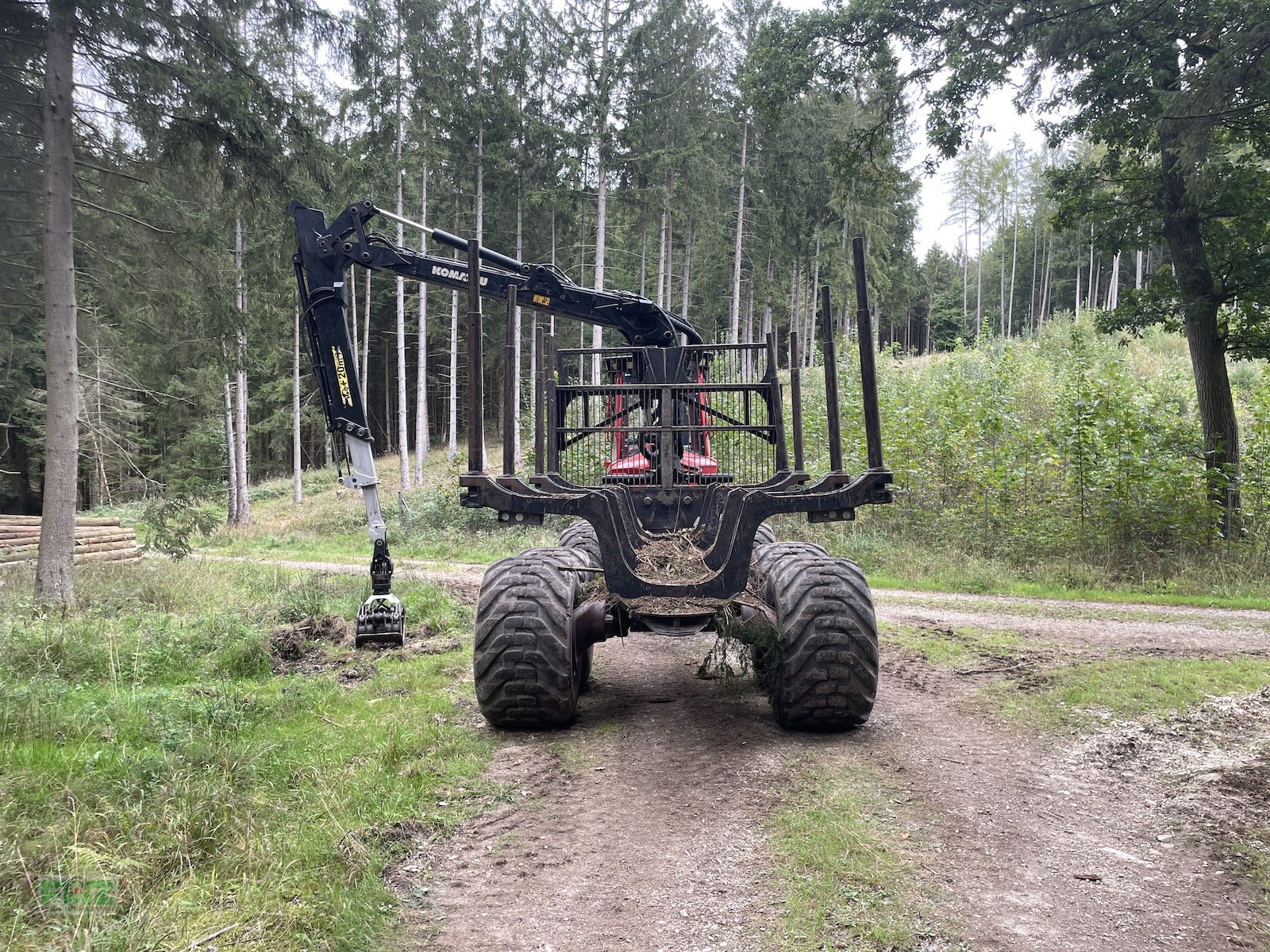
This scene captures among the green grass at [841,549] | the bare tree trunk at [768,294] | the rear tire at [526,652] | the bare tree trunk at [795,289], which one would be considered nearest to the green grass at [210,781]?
the rear tire at [526,652]

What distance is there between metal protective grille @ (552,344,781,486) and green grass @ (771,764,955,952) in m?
2.82

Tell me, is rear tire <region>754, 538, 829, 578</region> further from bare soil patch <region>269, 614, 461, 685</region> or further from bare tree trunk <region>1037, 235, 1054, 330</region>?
bare tree trunk <region>1037, 235, 1054, 330</region>

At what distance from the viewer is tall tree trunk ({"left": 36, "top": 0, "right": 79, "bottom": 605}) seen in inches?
343

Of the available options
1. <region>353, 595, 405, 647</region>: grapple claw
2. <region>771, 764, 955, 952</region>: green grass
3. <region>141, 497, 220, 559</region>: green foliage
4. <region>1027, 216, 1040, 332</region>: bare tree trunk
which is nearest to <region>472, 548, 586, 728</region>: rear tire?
<region>771, 764, 955, 952</region>: green grass

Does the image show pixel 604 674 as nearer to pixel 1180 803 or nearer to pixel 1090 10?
pixel 1180 803

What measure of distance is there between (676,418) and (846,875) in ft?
14.8

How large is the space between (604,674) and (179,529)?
6598 millimetres

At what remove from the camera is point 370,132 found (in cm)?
2136

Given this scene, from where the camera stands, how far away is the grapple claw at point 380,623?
24.5ft

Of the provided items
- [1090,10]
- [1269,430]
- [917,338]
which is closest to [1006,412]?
[1269,430]

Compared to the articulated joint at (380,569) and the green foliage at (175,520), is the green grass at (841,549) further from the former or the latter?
the green foliage at (175,520)

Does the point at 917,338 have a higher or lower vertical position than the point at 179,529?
higher

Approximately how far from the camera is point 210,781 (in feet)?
12.2

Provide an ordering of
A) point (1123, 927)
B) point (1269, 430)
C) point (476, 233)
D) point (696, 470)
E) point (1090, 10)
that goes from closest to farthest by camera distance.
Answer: point (1123, 927)
point (696, 470)
point (1090, 10)
point (1269, 430)
point (476, 233)
